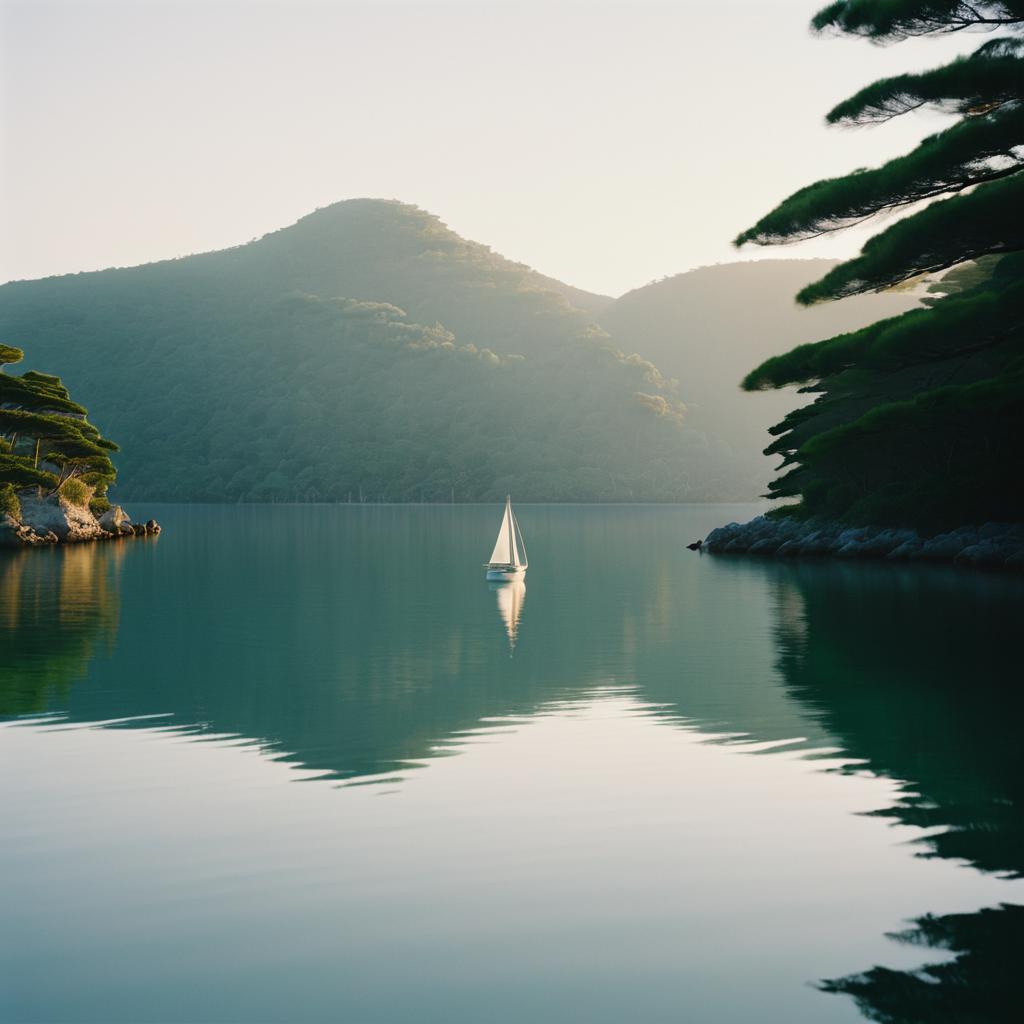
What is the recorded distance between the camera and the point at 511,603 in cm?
3331

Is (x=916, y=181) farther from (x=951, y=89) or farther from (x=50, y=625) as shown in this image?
(x=50, y=625)

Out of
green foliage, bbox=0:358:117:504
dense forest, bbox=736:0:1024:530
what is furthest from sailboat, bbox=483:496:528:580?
green foliage, bbox=0:358:117:504

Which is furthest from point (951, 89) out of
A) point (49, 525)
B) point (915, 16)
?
point (49, 525)

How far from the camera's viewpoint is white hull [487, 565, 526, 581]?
3953cm

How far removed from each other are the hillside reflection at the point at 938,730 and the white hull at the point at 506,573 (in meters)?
10.3

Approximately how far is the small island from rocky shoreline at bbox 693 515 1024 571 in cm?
3334

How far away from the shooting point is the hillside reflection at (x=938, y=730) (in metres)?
6.18

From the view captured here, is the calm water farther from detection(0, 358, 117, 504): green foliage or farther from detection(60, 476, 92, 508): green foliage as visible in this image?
detection(60, 476, 92, 508): green foliage

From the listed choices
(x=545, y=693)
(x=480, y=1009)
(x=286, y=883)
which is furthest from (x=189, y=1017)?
(x=545, y=693)

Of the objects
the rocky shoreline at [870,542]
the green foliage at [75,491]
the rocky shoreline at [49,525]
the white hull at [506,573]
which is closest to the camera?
the white hull at [506,573]

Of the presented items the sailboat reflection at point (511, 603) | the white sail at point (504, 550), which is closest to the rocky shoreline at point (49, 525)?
the white sail at point (504, 550)

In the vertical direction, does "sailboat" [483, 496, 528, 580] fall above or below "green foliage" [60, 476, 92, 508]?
below

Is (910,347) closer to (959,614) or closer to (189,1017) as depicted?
(959,614)

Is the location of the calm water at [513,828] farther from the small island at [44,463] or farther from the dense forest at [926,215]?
the small island at [44,463]
